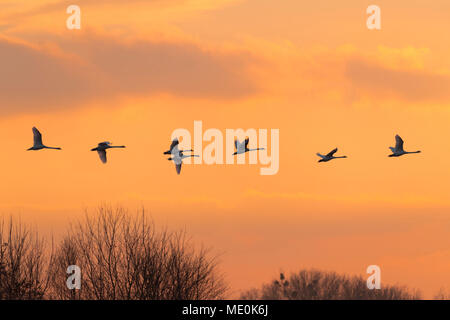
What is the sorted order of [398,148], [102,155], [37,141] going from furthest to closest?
[398,148]
[37,141]
[102,155]

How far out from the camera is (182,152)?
187 feet

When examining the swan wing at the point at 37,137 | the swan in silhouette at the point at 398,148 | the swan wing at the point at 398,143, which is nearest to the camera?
the swan wing at the point at 37,137

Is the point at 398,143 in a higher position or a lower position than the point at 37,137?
higher

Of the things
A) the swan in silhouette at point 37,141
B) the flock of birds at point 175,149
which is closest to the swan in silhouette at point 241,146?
the flock of birds at point 175,149

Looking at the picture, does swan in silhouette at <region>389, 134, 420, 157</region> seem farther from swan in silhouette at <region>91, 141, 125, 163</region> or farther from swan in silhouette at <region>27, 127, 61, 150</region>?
swan in silhouette at <region>27, 127, 61, 150</region>

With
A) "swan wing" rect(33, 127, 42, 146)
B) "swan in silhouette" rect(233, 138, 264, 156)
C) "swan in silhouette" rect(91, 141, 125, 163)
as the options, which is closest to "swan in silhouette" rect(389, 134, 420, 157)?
"swan in silhouette" rect(233, 138, 264, 156)

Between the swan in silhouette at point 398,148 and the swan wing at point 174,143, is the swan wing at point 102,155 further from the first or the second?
the swan in silhouette at point 398,148

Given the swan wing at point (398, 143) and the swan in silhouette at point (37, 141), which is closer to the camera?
the swan in silhouette at point (37, 141)

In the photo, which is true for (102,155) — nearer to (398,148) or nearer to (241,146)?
(241,146)

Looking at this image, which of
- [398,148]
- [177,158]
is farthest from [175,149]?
[398,148]
